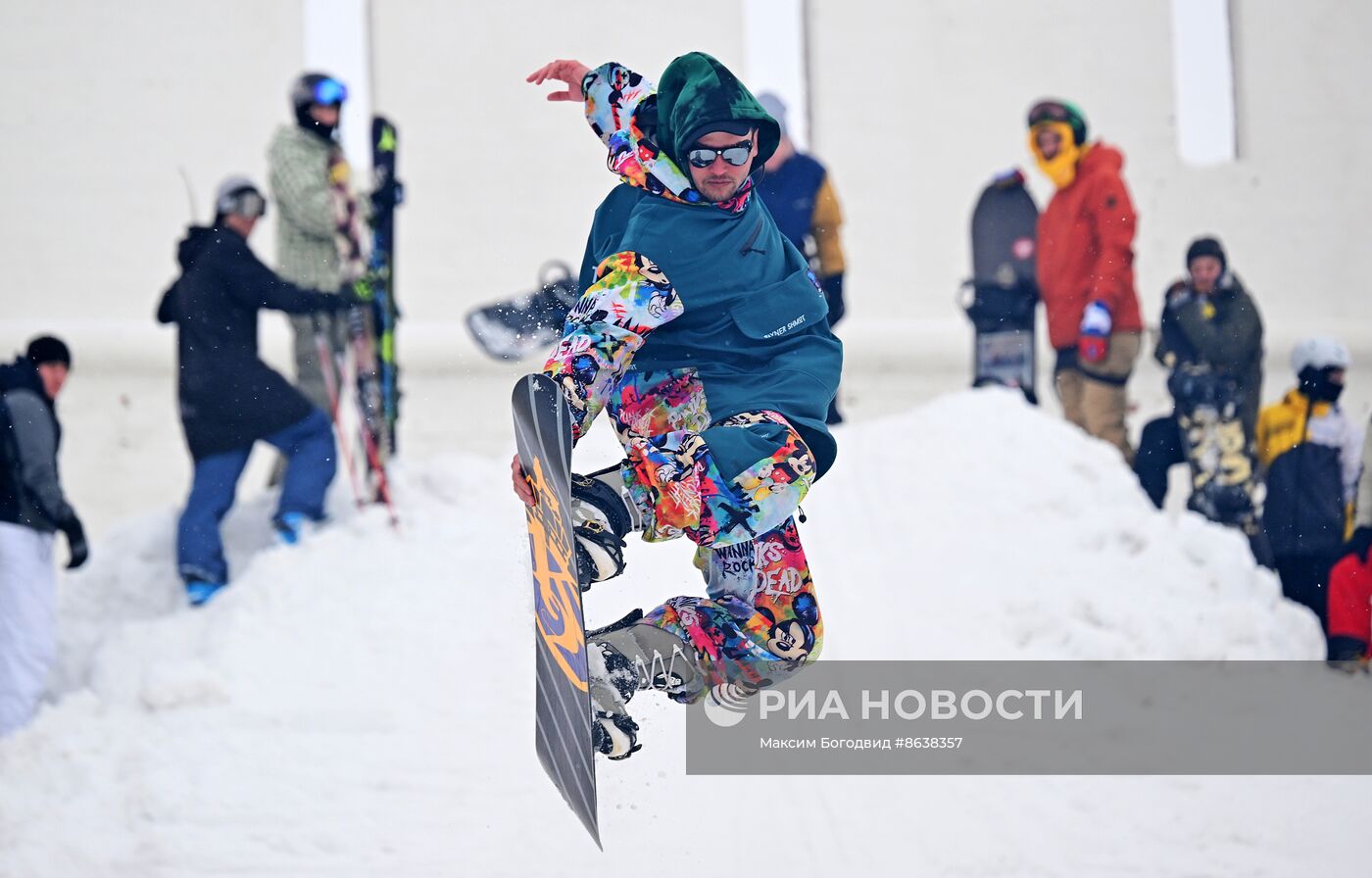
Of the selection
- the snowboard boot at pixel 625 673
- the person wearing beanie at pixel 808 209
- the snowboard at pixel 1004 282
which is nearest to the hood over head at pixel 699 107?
the snowboard boot at pixel 625 673

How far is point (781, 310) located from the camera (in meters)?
3.75

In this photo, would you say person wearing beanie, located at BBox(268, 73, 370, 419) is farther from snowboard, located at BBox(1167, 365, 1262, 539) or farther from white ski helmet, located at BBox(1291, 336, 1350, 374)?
white ski helmet, located at BBox(1291, 336, 1350, 374)

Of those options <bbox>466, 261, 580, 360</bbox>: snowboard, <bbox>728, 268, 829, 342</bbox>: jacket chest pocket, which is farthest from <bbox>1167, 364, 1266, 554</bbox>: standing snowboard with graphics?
<bbox>728, 268, 829, 342</bbox>: jacket chest pocket

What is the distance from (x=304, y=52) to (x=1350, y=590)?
22.4 ft

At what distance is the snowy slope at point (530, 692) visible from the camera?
5289mm

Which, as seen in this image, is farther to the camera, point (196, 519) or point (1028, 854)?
point (196, 519)

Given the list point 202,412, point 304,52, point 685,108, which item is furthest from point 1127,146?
point 685,108

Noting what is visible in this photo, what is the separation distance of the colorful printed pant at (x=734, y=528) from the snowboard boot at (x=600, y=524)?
40mm

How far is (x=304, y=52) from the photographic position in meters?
9.94

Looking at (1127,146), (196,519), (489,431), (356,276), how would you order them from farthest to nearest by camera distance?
(1127,146) → (489,431) → (356,276) → (196,519)

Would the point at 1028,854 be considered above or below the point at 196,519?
below

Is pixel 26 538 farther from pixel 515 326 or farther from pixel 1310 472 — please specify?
pixel 1310 472

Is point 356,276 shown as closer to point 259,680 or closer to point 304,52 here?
point 259,680

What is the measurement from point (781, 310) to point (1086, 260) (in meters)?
3.88
